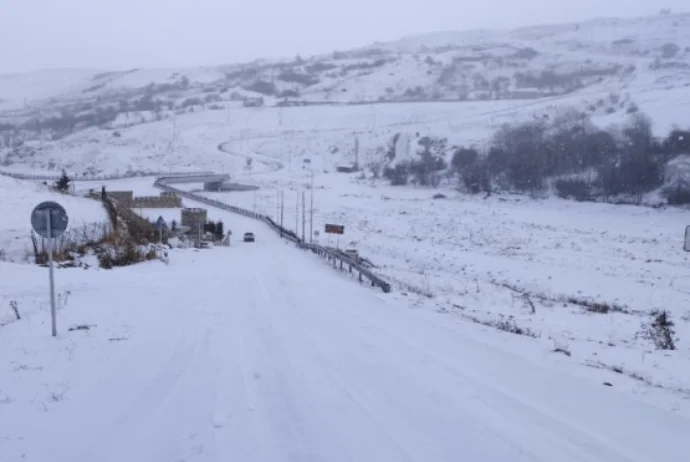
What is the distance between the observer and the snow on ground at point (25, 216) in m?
25.7

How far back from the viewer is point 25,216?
3294 centimetres

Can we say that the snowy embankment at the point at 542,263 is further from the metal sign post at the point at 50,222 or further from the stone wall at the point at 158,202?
the stone wall at the point at 158,202

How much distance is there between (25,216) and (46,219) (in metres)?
26.0

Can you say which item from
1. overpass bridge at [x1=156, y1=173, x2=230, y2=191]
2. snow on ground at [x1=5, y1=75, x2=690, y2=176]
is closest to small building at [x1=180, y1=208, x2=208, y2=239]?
overpass bridge at [x1=156, y1=173, x2=230, y2=191]

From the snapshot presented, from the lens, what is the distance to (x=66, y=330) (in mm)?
10609

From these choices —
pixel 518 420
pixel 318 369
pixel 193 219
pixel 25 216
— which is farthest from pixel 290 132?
pixel 518 420

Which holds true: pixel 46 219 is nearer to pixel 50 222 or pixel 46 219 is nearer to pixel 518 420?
pixel 50 222

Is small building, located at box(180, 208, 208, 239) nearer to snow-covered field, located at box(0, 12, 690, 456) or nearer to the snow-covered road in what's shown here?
snow-covered field, located at box(0, 12, 690, 456)

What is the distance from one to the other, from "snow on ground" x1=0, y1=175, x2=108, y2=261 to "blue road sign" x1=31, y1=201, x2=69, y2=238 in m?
13.5

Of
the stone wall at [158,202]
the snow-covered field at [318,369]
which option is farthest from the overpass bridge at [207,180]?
the snow-covered field at [318,369]

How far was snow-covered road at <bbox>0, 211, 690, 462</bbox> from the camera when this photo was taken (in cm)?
604

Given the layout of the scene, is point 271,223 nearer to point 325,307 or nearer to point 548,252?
point 548,252

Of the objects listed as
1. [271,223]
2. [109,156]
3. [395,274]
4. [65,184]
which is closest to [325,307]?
[395,274]

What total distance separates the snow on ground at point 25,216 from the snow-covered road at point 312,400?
48.7 feet
